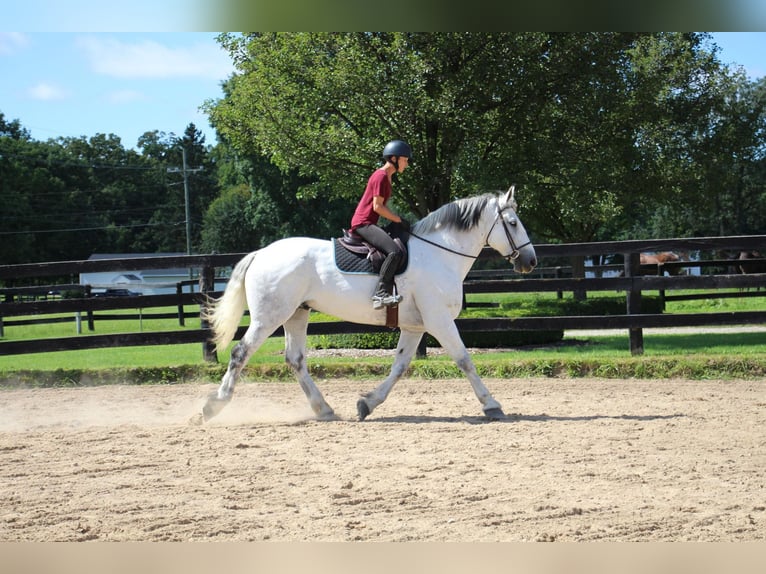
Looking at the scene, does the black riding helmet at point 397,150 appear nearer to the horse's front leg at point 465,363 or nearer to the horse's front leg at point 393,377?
the horse's front leg at point 465,363

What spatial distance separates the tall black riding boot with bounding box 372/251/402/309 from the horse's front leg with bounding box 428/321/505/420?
468mm

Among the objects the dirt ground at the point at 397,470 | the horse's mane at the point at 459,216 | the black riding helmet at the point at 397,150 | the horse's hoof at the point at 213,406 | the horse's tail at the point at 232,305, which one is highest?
the black riding helmet at the point at 397,150

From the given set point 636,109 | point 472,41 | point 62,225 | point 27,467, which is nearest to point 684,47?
point 636,109

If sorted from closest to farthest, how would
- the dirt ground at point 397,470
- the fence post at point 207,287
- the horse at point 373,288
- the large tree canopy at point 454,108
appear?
1. the dirt ground at point 397,470
2. the horse at point 373,288
3. the fence post at point 207,287
4. the large tree canopy at point 454,108

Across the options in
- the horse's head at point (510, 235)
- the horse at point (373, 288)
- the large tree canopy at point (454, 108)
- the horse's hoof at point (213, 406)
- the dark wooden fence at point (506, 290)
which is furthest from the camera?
the large tree canopy at point (454, 108)

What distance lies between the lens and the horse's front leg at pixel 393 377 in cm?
760

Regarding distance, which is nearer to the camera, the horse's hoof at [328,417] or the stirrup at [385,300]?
the stirrup at [385,300]

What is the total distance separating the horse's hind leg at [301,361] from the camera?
773cm

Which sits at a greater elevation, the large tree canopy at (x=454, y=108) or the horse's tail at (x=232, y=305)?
the large tree canopy at (x=454, y=108)

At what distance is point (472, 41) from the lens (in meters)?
15.4

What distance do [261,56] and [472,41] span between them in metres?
4.56

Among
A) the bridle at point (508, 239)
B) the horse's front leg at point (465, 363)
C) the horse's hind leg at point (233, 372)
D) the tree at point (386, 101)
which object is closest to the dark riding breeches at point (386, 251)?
the bridle at point (508, 239)

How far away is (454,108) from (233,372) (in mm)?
9419

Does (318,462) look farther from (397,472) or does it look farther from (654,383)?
(654,383)
